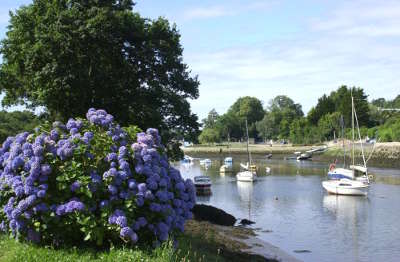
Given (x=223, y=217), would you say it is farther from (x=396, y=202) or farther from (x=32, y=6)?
(x=396, y=202)

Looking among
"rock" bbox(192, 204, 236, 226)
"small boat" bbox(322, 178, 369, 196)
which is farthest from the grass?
"small boat" bbox(322, 178, 369, 196)

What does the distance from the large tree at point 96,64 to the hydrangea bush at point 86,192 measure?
18971 millimetres

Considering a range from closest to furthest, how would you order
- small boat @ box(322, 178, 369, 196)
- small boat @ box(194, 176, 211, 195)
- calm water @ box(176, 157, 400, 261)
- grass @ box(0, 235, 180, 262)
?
grass @ box(0, 235, 180, 262), calm water @ box(176, 157, 400, 261), small boat @ box(322, 178, 369, 196), small boat @ box(194, 176, 211, 195)

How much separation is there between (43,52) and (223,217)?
13.5 metres

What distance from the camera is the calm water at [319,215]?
95.8 feet

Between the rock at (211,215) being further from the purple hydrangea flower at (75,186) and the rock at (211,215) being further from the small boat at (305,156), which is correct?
the small boat at (305,156)

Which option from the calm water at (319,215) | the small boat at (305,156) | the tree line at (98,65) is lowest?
the calm water at (319,215)

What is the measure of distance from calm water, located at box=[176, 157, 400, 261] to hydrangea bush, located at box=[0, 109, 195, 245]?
16.3 metres

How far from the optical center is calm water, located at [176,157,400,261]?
2919 cm

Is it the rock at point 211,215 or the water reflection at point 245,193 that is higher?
the rock at point 211,215

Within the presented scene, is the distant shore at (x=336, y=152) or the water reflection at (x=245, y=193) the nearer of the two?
the water reflection at (x=245, y=193)

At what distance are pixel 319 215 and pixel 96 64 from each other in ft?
70.4

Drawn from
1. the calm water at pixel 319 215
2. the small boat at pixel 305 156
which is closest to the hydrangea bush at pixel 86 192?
A: the calm water at pixel 319 215

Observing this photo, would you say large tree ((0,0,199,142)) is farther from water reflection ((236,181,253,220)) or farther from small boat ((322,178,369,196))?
small boat ((322,178,369,196))
